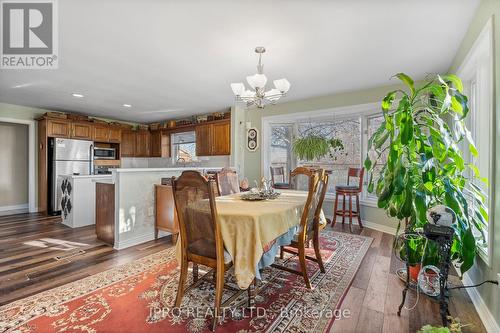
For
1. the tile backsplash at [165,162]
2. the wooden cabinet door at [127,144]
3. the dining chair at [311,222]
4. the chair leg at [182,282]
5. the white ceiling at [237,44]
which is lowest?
the chair leg at [182,282]

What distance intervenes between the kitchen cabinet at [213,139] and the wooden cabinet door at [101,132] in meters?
2.30

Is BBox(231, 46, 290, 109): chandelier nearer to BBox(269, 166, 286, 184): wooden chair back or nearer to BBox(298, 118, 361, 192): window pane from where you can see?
BBox(269, 166, 286, 184): wooden chair back

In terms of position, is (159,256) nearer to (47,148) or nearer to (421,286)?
(421,286)

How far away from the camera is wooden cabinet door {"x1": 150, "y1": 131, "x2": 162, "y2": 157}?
674 centimetres

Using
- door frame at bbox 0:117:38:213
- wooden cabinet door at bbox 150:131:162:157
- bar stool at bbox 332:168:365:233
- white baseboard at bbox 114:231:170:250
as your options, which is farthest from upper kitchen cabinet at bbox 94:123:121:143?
bar stool at bbox 332:168:365:233

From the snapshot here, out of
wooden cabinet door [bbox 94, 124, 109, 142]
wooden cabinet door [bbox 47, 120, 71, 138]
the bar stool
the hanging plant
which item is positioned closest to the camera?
the bar stool

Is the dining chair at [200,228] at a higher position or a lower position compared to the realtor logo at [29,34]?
lower

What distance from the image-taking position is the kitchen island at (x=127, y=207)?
312 cm

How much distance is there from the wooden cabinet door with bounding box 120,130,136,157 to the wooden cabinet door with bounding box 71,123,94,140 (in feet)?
2.74

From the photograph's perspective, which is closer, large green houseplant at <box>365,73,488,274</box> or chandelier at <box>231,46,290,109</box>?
large green houseplant at <box>365,73,488,274</box>

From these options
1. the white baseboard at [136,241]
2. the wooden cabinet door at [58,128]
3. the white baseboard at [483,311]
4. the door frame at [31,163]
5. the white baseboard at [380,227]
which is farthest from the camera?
the door frame at [31,163]

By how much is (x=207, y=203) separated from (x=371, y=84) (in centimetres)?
341

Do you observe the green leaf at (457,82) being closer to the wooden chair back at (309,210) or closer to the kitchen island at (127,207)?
the wooden chair back at (309,210)

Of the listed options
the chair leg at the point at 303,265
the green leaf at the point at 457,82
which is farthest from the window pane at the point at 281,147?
the green leaf at the point at 457,82
